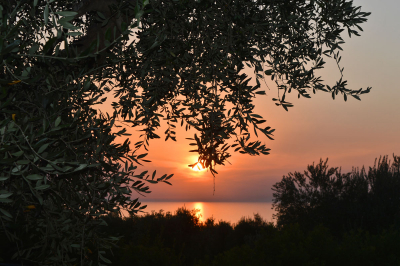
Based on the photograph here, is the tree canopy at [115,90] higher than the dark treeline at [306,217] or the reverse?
higher

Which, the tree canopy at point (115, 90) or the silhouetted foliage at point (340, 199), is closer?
the tree canopy at point (115, 90)

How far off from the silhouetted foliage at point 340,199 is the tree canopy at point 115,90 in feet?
51.6

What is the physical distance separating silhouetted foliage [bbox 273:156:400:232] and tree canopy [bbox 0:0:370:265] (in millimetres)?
15729

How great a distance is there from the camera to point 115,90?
5219mm

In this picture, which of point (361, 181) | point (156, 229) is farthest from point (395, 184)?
point (156, 229)

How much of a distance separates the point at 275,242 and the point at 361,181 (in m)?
15.9

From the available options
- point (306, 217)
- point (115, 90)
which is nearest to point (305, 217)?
point (306, 217)

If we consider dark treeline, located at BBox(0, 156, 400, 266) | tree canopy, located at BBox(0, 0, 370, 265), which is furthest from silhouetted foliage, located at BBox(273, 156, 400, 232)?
tree canopy, located at BBox(0, 0, 370, 265)

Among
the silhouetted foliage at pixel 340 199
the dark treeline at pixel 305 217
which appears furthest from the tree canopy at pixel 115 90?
the silhouetted foliage at pixel 340 199

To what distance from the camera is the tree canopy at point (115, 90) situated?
264 centimetres

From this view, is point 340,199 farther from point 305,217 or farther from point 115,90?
point 115,90

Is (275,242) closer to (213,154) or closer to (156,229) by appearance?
(213,154)

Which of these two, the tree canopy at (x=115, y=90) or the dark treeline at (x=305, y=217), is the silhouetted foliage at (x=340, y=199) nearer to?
the dark treeline at (x=305, y=217)

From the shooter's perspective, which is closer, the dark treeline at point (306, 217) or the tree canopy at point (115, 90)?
the tree canopy at point (115, 90)
